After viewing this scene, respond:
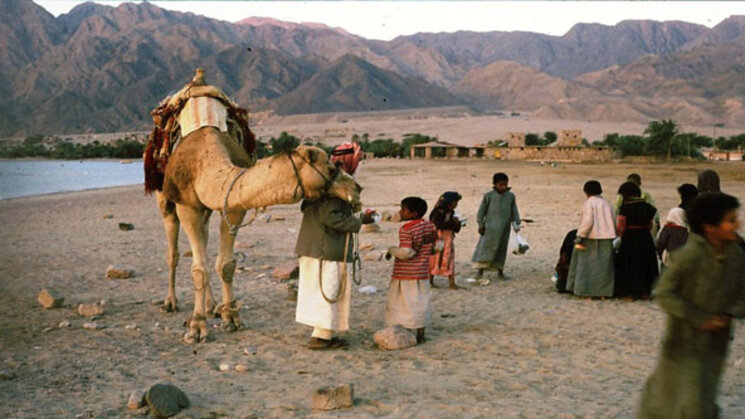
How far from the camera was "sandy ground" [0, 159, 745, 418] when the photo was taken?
5.74 meters

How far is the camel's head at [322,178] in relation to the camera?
21.4 feet

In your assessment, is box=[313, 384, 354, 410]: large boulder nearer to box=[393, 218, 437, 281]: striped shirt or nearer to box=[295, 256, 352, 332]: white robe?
box=[295, 256, 352, 332]: white robe

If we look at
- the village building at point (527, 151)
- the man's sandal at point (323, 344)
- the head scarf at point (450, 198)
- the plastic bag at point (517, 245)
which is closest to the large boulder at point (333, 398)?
the man's sandal at point (323, 344)

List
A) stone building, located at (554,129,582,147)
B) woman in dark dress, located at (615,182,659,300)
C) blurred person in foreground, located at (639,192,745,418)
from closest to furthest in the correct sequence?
blurred person in foreground, located at (639,192,745,418) < woman in dark dress, located at (615,182,659,300) < stone building, located at (554,129,582,147)

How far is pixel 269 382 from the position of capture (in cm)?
633

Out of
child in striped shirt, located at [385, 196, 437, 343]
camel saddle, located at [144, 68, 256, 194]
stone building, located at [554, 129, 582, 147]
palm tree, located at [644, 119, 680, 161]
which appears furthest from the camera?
stone building, located at [554, 129, 582, 147]

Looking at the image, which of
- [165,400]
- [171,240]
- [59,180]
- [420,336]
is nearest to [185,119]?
[171,240]

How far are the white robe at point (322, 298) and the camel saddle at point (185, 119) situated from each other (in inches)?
83.8

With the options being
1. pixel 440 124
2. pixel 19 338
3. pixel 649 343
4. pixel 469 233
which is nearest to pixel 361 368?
pixel 649 343

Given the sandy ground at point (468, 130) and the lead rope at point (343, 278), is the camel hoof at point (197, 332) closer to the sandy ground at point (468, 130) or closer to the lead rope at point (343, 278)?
the lead rope at point (343, 278)

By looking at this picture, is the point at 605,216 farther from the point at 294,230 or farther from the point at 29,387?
the point at 294,230

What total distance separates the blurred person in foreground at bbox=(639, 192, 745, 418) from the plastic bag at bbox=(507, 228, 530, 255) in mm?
7503

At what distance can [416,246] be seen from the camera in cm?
764

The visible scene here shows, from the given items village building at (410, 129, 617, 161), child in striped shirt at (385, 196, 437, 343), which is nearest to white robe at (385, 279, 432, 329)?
child in striped shirt at (385, 196, 437, 343)
